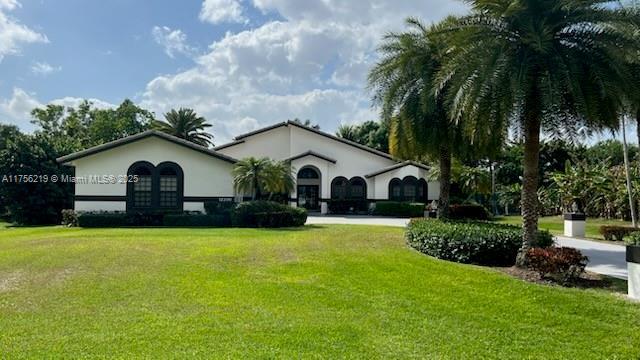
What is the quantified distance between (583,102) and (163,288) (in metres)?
10.0

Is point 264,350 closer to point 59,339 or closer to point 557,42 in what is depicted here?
point 59,339

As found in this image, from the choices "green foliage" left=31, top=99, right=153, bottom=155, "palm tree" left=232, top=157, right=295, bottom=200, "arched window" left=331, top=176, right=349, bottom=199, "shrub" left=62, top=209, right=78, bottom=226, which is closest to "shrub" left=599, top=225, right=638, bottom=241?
"palm tree" left=232, top=157, right=295, bottom=200

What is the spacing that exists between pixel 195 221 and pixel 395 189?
18158 mm

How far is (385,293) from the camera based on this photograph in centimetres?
902

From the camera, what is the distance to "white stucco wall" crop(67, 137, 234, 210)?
27.3 m

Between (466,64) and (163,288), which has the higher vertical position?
(466,64)

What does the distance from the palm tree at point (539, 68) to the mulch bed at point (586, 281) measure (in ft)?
1.73

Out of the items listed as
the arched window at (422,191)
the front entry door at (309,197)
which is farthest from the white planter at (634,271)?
the front entry door at (309,197)

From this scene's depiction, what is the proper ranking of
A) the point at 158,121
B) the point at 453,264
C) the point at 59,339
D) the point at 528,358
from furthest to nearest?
1. the point at 158,121
2. the point at 453,264
3. the point at 59,339
4. the point at 528,358

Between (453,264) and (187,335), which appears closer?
(187,335)

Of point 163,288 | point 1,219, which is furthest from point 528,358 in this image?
point 1,219

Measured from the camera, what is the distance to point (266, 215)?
23266 mm

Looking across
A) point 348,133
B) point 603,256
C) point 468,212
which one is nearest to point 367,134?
point 348,133

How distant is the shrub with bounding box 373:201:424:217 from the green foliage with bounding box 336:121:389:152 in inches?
722
